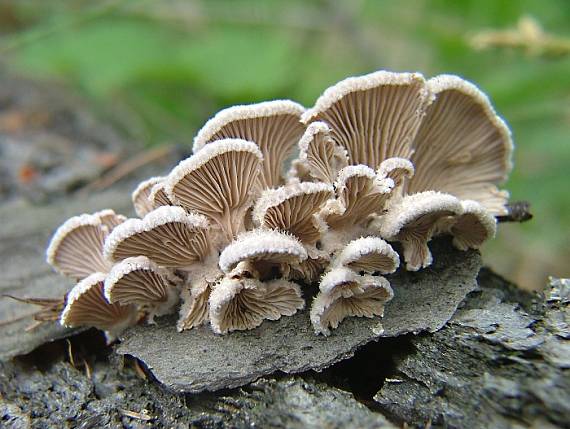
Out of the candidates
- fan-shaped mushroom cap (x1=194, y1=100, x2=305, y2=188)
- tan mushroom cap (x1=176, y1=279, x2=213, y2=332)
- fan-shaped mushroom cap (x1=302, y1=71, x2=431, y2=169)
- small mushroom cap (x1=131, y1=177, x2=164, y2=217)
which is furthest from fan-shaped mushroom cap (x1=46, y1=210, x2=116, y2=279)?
fan-shaped mushroom cap (x1=302, y1=71, x2=431, y2=169)

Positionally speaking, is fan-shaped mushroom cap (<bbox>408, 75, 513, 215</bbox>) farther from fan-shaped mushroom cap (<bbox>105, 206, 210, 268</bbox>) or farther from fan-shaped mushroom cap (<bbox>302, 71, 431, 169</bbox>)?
fan-shaped mushroom cap (<bbox>105, 206, 210, 268</bbox>)

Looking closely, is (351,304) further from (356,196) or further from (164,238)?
(164,238)

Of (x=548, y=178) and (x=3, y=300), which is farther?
(x=548, y=178)

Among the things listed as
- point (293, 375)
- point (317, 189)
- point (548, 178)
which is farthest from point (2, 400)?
point (548, 178)

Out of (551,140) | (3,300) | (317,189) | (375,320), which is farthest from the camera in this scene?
(551,140)

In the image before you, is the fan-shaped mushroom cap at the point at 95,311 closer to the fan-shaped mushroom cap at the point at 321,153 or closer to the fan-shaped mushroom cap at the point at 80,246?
the fan-shaped mushroom cap at the point at 80,246

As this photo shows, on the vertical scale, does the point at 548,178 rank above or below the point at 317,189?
above

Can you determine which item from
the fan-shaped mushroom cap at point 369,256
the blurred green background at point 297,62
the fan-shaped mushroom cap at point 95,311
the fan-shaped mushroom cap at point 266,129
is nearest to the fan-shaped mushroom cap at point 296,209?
the fan-shaped mushroom cap at point 369,256

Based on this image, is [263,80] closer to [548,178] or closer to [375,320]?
[548,178]

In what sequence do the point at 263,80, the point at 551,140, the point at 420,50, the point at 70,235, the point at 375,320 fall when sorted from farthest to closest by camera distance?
the point at 420,50 → the point at 263,80 → the point at 551,140 → the point at 70,235 → the point at 375,320
